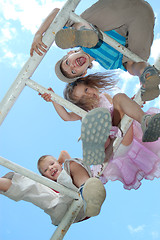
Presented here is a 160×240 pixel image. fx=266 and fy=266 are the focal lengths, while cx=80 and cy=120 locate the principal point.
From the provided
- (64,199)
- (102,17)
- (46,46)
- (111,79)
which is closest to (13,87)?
(46,46)

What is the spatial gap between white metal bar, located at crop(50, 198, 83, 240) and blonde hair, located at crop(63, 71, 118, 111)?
56 centimetres

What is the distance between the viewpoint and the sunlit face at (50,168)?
1.62m

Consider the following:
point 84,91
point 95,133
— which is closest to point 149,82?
point 95,133

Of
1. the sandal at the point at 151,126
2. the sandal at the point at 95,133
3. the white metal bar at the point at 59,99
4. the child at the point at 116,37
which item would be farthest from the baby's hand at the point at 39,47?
the sandal at the point at 151,126

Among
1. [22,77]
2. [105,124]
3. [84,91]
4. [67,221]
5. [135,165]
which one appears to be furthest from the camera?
[84,91]

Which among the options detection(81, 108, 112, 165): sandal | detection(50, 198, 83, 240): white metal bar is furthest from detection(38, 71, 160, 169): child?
detection(50, 198, 83, 240): white metal bar

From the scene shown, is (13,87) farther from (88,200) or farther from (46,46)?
(88,200)

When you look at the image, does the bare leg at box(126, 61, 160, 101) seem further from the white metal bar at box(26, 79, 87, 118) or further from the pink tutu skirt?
the pink tutu skirt

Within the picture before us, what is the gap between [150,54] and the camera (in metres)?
1.21

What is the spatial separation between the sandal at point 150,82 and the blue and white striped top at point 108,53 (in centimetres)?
33

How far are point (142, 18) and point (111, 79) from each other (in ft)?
1.72

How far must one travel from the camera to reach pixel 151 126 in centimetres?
94

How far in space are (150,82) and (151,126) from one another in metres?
0.16

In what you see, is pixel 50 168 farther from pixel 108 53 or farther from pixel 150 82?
pixel 150 82
